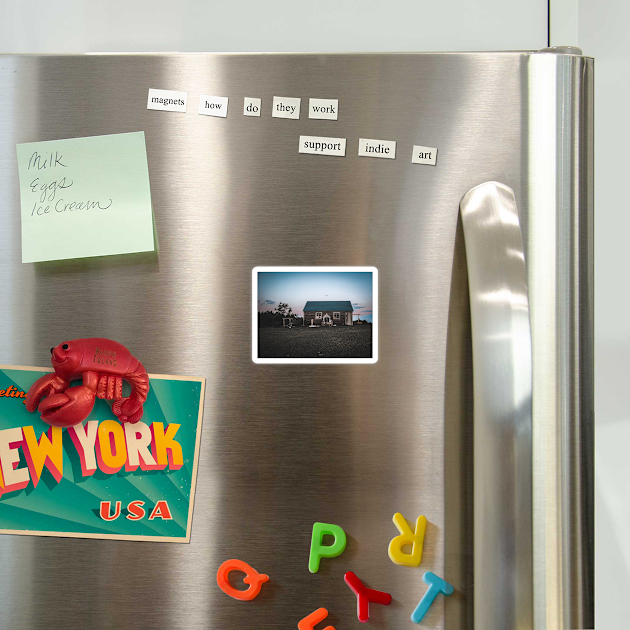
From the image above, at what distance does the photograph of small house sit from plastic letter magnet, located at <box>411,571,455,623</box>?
0.23 meters

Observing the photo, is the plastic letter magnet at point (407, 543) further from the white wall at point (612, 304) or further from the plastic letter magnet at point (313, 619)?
the white wall at point (612, 304)

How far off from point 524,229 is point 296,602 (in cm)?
46

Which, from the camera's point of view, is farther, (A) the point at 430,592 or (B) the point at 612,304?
(B) the point at 612,304

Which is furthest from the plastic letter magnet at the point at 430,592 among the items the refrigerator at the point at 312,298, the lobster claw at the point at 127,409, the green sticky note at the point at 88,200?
the green sticky note at the point at 88,200

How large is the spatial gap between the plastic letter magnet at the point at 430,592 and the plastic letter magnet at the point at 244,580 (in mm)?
158

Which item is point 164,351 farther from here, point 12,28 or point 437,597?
point 12,28

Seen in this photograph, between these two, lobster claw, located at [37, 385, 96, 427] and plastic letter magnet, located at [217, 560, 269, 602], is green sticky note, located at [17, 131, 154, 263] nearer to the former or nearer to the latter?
lobster claw, located at [37, 385, 96, 427]

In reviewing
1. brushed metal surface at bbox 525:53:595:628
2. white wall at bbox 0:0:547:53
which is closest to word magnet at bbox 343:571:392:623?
brushed metal surface at bbox 525:53:595:628

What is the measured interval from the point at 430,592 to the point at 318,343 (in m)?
0.28

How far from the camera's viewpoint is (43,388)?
0.50m

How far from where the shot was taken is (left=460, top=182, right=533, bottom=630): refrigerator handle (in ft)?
1.50

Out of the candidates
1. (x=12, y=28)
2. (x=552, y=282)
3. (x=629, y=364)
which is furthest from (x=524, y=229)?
(x=12, y=28)

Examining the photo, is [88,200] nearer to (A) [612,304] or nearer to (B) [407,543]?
(B) [407,543]

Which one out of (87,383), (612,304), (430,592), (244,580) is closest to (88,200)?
(87,383)
